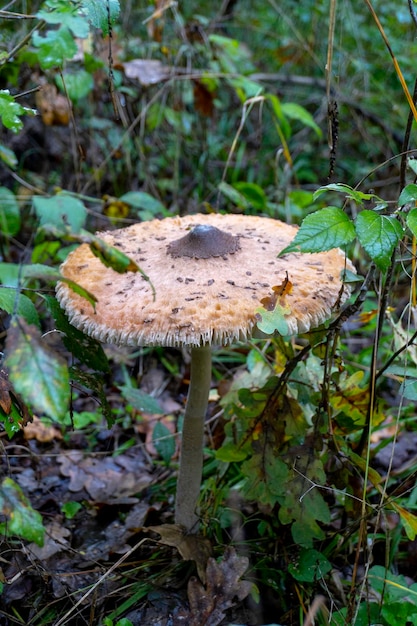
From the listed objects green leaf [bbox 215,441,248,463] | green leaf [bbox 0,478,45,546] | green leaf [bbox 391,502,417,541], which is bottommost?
green leaf [bbox 215,441,248,463]

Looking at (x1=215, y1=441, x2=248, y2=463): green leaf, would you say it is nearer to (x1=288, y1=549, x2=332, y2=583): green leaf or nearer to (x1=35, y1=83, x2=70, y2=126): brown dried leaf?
(x1=288, y1=549, x2=332, y2=583): green leaf

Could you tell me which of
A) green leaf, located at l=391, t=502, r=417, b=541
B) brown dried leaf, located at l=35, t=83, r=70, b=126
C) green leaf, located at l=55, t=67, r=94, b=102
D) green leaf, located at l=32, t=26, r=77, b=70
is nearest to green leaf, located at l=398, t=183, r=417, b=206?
green leaf, located at l=391, t=502, r=417, b=541

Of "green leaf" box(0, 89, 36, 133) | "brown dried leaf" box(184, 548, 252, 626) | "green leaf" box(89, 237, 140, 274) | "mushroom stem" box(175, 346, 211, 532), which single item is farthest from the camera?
"mushroom stem" box(175, 346, 211, 532)

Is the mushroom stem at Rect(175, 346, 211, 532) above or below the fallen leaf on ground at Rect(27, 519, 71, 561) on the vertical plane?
above

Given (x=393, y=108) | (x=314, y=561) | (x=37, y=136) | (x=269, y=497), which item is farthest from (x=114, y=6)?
(x=393, y=108)

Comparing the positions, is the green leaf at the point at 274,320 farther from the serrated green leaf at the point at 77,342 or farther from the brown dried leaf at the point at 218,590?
the brown dried leaf at the point at 218,590

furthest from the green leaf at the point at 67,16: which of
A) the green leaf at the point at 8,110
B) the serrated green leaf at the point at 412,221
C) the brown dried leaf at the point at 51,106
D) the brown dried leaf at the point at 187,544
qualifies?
the brown dried leaf at the point at 51,106
